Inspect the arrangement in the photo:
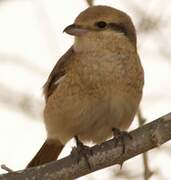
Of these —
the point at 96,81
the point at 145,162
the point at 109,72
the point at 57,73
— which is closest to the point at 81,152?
the point at 145,162

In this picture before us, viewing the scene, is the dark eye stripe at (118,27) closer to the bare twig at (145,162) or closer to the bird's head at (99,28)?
the bird's head at (99,28)

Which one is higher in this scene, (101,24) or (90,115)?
(101,24)

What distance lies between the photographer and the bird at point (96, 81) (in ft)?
12.8

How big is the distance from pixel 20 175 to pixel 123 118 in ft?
3.83

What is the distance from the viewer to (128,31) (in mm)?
4277

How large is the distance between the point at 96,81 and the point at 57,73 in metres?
0.52

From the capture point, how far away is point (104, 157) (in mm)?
3332

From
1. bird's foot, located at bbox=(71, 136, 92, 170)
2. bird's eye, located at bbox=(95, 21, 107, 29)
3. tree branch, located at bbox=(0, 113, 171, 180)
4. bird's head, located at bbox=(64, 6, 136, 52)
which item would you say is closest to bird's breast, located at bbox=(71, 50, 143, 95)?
bird's head, located at bbox=(64, 6, 136, 52)

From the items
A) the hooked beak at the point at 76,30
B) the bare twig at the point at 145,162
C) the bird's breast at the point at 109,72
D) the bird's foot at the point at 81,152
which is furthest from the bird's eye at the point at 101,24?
the bird's foot at the point at 81,152

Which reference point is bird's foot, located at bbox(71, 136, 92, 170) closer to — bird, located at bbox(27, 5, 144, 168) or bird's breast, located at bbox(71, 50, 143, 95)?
bird, located at bbox(27, 5, 144, 168)

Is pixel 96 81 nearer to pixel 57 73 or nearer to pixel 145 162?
pixel 57 73

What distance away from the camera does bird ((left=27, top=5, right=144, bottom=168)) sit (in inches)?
154

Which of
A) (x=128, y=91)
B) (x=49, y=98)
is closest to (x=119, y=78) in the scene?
(x=128, y=91)

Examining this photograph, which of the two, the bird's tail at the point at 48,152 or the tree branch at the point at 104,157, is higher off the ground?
the tree branch at the point at 104,157
